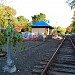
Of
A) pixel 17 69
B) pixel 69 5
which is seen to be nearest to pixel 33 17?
pixel 69 5

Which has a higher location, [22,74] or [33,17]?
[33,17]

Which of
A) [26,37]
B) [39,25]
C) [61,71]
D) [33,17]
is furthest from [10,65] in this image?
[33,17]

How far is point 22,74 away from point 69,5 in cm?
4099

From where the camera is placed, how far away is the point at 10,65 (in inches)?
329

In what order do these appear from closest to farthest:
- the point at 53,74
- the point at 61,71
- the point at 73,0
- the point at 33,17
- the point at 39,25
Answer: the point at 53,74 < the point at 61,71 < the point at 73,0 < the point at 39,25 < the point at 33,17

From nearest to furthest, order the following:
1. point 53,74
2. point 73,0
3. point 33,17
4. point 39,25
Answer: point 53,74
point 73,0
point 39,25
point 33,17

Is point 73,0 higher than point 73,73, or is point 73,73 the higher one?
point 73,0

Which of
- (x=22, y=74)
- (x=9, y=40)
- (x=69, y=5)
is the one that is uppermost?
(x=69, y=5)

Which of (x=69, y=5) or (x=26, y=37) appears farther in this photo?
(x=69, y=5)

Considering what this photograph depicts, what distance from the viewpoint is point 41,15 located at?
456 ft

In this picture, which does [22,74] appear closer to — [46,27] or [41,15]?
[46,27]

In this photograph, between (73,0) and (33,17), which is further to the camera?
(33,17)

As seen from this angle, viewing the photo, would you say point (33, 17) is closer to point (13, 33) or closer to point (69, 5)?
point (69, 5)

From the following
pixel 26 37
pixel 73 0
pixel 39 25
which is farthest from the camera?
pixel 39 25
